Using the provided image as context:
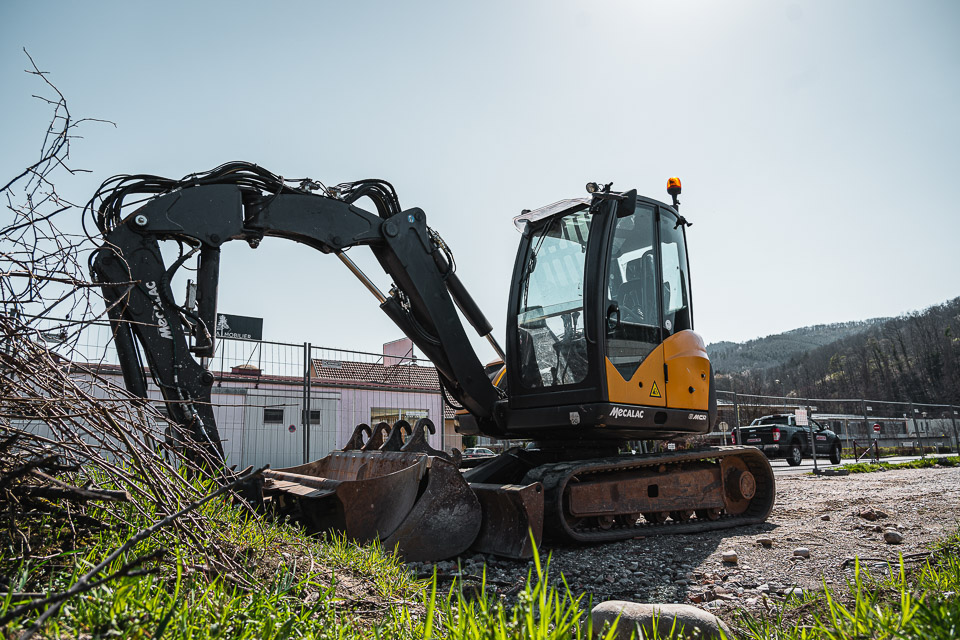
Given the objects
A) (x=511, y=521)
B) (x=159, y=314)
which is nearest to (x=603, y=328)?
(x=511, y=521)

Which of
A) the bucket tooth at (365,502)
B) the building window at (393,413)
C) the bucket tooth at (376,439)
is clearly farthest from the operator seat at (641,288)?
the building window at (393,413)

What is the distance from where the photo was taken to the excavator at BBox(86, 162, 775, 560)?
4883 millimetres

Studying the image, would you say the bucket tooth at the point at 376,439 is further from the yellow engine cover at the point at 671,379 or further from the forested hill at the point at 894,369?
the forested hill at the point at 894,369

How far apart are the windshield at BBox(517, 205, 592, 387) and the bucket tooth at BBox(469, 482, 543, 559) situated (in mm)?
1239

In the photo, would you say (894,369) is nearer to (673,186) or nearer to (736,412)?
(736,412)

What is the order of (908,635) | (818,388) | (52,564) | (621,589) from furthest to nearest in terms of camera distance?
(818,388) → (621,589) → (52,564) → (908,635)

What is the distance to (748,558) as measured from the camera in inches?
192

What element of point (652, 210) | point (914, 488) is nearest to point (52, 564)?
point (652, 210)

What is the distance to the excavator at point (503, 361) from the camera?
16.0ft

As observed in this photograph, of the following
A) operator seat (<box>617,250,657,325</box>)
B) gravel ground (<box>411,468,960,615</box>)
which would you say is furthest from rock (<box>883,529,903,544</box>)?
operator seat (<box>617,250,657,325</box>)

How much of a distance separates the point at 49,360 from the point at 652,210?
5.51 m

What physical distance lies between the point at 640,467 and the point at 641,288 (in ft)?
5.77

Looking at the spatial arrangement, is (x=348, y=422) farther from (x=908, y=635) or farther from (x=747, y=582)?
(x=908, y=635)

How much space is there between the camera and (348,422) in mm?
16531
